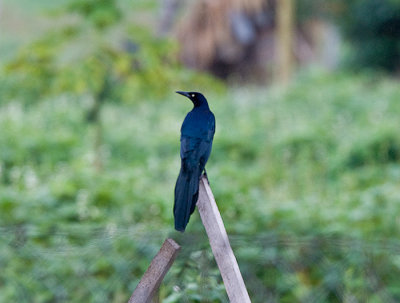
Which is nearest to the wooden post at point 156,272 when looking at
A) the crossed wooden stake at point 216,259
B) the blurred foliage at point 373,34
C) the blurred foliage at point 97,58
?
the crossed wooden stake at point 216,259

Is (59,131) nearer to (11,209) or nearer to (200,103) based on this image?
(11,209)

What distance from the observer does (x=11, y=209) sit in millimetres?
5195

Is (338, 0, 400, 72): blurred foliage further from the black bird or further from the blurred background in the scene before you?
the black bird

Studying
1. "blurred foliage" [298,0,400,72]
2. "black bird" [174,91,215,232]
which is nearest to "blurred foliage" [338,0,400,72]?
"blurred foliage" [298,0,400,72]

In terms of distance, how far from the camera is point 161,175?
278 inches

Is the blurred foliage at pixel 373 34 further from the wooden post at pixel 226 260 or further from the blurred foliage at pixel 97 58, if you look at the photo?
the wooden post at pixel 226 260

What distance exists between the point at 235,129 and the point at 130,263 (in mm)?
6192

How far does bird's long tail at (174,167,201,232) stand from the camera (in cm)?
126

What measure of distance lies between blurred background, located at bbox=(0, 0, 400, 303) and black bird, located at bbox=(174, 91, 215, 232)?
405 millimetres

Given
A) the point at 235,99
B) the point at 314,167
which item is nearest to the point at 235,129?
the point at 314,167

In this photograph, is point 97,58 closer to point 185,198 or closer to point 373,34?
point 185,198

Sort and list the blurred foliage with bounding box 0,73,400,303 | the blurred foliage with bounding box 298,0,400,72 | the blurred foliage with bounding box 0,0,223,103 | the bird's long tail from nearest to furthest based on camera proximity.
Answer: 1. the bird's long tail
2. the blurred foliage with bounding box 0,73,400,303
3. the blurred foliage with bounding box 0,0,223,103
4. the blurred foliage with bounding box 298,0,400,72

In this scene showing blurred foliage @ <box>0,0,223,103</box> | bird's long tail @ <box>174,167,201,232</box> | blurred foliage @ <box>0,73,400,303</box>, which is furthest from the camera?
blurred foliage @ <box>0,0,223,103</box>

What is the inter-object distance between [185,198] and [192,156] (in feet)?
0.68
